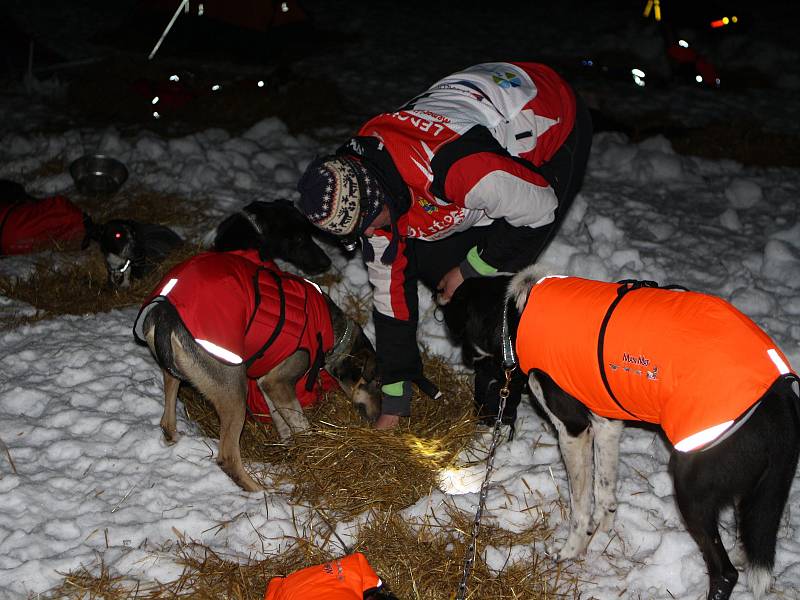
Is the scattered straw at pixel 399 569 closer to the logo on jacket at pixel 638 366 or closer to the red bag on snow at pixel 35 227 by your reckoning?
the logo on jacket at pixel 638 366

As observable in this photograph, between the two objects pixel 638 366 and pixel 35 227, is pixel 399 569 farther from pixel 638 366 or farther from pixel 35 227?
pixel 35 227

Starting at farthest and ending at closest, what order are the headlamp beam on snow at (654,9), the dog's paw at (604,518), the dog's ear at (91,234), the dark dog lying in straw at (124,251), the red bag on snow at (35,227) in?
the headlamp beam on snow at (654,9) → the red bag on snow at (35,227) → the dog's ear at (91,234) → the dark dog lying in straw at (124,251) → the dog's paw at (604,518)

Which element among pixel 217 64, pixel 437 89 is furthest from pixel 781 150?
pixel 217 64

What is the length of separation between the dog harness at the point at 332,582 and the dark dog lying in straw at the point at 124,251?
3.02 meters

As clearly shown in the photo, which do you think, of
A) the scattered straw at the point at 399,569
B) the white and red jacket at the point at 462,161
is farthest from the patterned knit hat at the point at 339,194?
the scattered straw at the point at 399,569

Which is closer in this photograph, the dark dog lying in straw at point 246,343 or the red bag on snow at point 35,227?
the dark dog lying in straw at point 246,343

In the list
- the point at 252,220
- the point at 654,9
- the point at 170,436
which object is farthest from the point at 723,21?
the point at 170,436

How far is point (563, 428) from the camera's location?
10.5 ft

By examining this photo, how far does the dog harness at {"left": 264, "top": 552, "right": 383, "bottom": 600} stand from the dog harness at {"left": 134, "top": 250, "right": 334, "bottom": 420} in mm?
1118

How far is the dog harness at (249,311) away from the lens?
11.1 feet

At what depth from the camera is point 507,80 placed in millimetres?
3891

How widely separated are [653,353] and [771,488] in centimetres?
60

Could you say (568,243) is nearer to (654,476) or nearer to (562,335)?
(654,476)

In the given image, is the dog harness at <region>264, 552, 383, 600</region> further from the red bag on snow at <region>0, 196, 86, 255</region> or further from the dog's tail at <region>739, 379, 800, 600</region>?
the red bag on snow at <region>0, 196, 86, 255</region>
